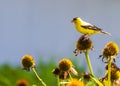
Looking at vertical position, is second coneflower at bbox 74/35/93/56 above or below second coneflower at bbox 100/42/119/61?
above

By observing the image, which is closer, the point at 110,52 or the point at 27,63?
the point at 110,52

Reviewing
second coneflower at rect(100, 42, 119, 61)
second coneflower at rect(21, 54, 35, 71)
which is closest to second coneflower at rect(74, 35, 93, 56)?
second coneflower at rect(100, 42, 119, 61)

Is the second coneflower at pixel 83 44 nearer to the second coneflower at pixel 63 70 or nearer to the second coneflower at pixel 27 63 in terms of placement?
the second coneflower at pixel 63 70

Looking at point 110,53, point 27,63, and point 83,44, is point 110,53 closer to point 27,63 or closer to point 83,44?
point 83,44

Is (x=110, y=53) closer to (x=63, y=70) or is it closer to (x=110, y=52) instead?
(x=110, y=52)

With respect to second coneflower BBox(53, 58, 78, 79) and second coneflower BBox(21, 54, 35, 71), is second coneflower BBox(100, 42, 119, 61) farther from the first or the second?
second coneflower BBox(21, 54, 35, 71)

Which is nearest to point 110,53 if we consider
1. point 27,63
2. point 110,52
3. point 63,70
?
point 110,52

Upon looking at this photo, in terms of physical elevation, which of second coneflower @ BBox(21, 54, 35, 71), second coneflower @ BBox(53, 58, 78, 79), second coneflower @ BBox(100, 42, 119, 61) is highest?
second coneflower @ BBox(21, 54, 35, 71)

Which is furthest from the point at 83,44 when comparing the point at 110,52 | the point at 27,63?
the point at 27,63

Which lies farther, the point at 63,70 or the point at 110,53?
the point at 63,70

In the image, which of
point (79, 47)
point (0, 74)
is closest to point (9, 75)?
point (0, 74)

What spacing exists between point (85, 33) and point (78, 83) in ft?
0.92

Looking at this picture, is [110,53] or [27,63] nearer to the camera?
[110,53]

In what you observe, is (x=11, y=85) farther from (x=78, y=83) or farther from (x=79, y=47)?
(x=78, y=83)
